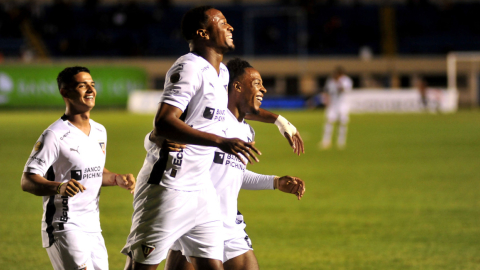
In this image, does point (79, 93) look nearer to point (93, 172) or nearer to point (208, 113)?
point (93, 172)

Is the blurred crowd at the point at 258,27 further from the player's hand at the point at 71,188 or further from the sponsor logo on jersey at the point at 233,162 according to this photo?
the player's hand at the point at 71,188

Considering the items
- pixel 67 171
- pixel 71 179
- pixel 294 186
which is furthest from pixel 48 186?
pixel 294 186

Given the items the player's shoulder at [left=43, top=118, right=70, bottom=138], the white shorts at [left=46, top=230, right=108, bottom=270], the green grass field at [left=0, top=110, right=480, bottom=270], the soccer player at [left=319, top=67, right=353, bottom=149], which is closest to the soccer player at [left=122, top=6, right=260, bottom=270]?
the white shorts at [left=46, top=230, right=108, bottom=270]

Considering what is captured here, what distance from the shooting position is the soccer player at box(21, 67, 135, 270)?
12.4 ft

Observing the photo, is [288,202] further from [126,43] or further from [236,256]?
[126,43]

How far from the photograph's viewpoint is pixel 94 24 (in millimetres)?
44250

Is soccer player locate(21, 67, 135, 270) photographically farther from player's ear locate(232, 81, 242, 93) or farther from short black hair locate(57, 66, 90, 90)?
player's ear locate(232, 81, 242, 93)

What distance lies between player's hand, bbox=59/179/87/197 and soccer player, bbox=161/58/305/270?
2.57 ft

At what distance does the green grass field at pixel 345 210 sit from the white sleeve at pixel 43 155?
2.61 metres

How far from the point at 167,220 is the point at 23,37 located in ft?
137

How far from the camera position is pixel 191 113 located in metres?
3.63

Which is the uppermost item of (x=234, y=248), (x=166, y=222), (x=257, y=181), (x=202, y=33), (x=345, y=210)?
(x=202, y=33)

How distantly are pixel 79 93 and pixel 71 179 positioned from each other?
0.60m

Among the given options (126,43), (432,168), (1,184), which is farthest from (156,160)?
(126,43)
